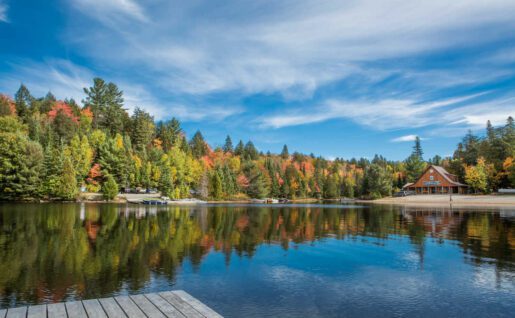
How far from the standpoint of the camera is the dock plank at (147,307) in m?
7.40

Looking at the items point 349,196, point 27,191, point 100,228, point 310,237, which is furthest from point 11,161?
point 349,196

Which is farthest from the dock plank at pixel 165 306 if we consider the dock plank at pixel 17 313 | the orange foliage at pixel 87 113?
the orange foliage at pixel 87 113

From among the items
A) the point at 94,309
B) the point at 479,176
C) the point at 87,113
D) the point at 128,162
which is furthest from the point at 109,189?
the point at 479,176

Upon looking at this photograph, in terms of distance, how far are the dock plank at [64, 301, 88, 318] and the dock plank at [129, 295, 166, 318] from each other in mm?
1125

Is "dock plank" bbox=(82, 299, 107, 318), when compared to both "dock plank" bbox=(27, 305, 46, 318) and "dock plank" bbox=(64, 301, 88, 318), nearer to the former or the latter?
"dock plank" bbox=(64, 301, 88, 318)

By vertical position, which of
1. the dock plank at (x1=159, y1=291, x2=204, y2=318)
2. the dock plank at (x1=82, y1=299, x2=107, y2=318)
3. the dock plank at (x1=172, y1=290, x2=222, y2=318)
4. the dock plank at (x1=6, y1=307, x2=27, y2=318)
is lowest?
the dock plank at (x1=172, y1=290, x2=222, y2=318)

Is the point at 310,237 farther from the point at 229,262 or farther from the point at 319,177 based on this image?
the point at 319,177

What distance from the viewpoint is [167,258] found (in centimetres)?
1662

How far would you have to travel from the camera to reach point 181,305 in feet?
26.4

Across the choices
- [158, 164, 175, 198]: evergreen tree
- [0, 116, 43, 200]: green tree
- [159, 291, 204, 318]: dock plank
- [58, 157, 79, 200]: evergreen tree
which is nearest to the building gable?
[158, 164, 175, 198]: evergreen tree

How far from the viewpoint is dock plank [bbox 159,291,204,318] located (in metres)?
7.46

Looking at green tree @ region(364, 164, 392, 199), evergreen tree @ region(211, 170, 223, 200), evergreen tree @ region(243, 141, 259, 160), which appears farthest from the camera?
evergreen tree @ region(243, 141, 259, 160)

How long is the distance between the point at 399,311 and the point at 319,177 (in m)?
149

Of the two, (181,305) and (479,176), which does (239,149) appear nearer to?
(479,176)
